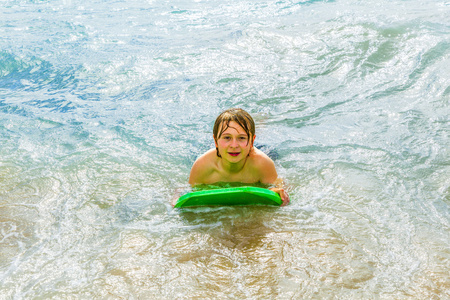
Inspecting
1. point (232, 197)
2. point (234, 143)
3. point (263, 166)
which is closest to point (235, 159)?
point (234, 143)

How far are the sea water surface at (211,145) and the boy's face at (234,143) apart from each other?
530 mm

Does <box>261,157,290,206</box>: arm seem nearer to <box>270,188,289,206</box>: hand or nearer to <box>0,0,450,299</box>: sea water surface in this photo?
<box>0,0,450,299</box>: sea water surface

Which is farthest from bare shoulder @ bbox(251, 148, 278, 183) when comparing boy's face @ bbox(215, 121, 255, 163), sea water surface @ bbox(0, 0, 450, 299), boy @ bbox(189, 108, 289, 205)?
sea water surface @ bbox(0, 0, 450, 299)

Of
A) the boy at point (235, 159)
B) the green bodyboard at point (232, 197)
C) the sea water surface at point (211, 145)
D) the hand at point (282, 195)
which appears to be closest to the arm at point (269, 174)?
the boy at point (235, 159)

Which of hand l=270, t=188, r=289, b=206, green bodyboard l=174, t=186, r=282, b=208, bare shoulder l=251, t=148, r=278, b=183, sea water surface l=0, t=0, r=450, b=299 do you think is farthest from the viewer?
bare shoulder l=251, t=148, r=278, b=183

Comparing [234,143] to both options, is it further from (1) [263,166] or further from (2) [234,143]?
(1) [263,166]

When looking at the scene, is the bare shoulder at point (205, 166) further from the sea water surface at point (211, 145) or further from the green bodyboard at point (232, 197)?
the green bodyboard at point (232, 197)

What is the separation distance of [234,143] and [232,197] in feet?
1.80

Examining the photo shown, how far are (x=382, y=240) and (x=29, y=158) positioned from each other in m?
4.39

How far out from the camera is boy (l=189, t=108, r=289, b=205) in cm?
411

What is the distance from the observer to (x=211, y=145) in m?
5.91

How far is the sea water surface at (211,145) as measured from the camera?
3109mm

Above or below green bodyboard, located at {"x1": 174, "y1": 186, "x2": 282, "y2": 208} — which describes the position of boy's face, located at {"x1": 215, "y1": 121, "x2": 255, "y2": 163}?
above

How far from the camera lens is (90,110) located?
7.50m
